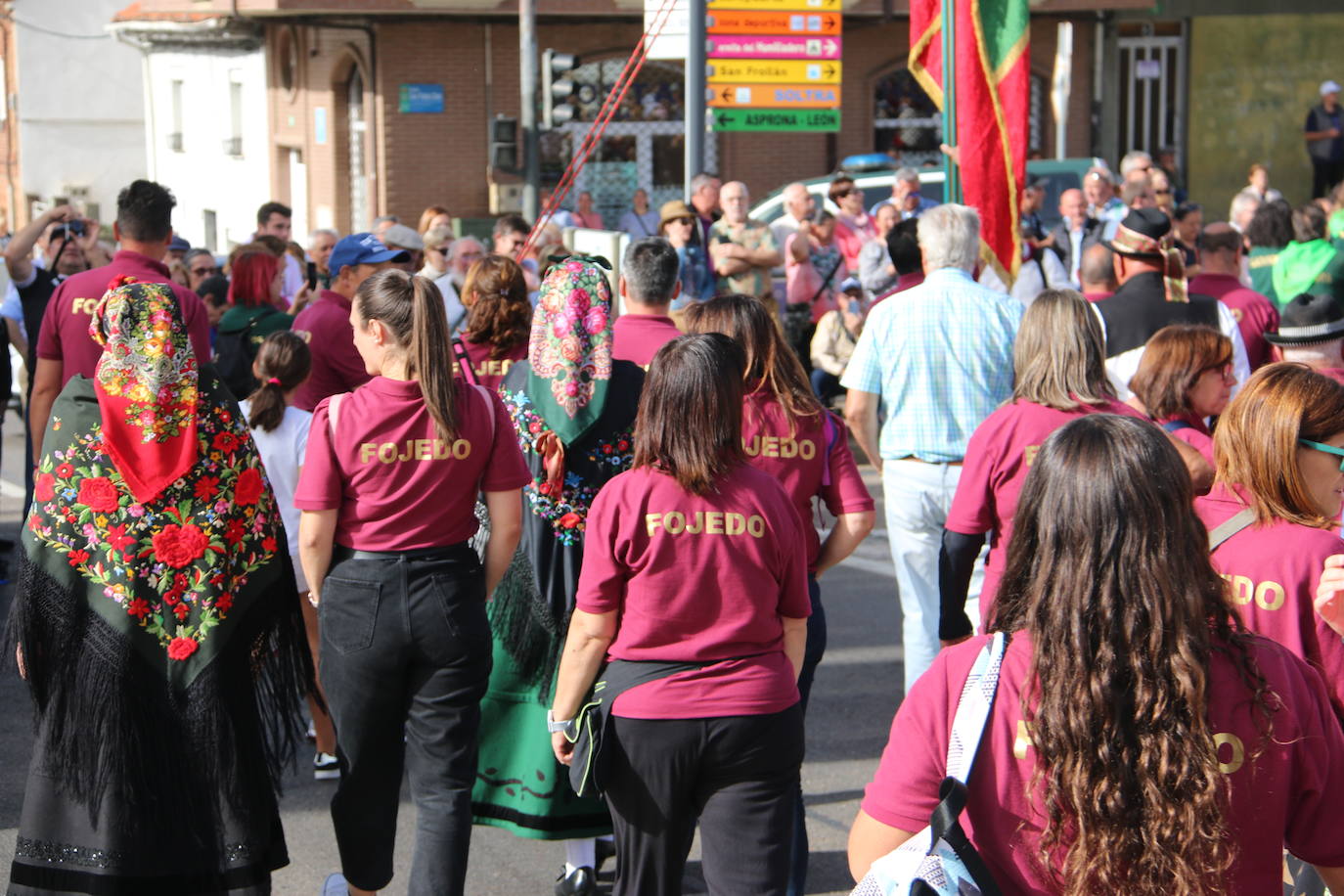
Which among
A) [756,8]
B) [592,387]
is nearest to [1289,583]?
[592,387]

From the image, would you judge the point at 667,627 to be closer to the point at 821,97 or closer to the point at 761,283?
the point at 761,283

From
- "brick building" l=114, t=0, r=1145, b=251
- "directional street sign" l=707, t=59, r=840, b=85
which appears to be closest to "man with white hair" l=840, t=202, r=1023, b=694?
"directional street sign" l=707, t=59, r=840, b=85

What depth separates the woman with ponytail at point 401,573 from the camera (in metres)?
4.17

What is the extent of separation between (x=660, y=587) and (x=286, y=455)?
260 centimetres

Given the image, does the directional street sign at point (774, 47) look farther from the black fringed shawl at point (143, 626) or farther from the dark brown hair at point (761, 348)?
the black fringed shawl at point (143, 626)

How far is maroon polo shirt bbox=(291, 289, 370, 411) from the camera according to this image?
6297 mm

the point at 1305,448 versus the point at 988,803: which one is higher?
the point at 1305,448

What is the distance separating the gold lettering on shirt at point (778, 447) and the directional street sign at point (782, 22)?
9.68 meters

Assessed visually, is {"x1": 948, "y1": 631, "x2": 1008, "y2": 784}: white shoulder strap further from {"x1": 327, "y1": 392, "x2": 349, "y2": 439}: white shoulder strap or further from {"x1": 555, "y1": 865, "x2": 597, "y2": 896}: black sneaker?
{"x1": 555, "y1": 865, "x2": 597, "y2": 896}: black sneaker

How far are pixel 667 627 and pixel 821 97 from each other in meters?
11.0

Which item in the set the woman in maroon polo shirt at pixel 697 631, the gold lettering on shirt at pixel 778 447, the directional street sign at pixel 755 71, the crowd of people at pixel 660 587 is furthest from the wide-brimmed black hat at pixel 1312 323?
the directional street sign at pixel 755 71

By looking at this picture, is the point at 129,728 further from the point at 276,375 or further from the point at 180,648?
the point at 276,375

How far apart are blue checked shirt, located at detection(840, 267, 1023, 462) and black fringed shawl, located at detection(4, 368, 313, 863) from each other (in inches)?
97.2

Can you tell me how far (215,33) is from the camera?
90.6ft
